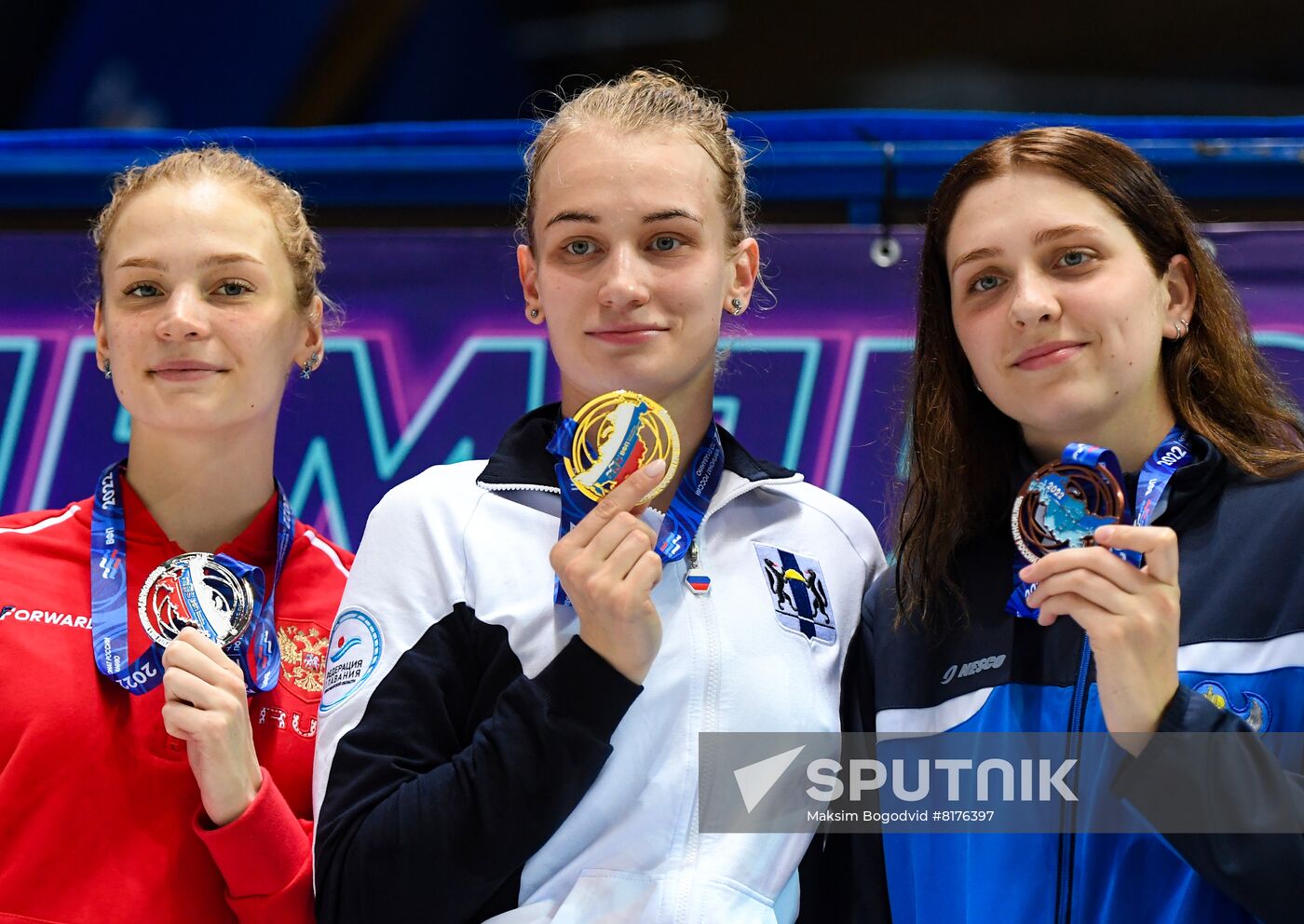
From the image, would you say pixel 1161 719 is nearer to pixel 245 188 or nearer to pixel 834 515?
pixel 834 515

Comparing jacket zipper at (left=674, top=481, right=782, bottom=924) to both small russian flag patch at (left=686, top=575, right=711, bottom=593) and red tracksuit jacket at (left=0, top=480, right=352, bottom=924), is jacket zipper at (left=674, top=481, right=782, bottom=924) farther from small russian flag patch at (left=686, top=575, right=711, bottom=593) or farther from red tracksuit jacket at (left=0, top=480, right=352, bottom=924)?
red tracksuit jacket at (left=0, top=480, right=352, bottom=924)

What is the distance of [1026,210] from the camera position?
2.47 meters

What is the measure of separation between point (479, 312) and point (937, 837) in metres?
1.80

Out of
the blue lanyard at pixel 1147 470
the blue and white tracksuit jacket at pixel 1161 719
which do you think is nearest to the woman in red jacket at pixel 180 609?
the blue and white tracksuit jacket at pixel 1161 719

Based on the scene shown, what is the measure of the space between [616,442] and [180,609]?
81 centimetres

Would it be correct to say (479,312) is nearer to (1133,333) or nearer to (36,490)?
(36,490)

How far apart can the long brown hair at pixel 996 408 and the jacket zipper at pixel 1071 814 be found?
295mm

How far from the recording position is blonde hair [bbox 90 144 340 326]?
2.90 meters

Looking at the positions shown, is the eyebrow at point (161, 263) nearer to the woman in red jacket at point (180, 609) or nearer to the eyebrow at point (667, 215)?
the woman in red jacket at point (180, 609)

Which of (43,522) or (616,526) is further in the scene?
(43,522)

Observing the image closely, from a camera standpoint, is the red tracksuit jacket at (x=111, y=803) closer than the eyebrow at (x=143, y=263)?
Yes

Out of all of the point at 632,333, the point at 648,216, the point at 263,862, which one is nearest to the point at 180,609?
the point at 263,862

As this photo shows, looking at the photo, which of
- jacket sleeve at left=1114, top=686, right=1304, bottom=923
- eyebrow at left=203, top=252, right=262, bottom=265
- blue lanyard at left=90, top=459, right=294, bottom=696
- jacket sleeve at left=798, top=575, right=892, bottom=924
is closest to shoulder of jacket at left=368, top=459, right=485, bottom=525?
blue lanyard at left=90, top=459, right=294, bottom=696

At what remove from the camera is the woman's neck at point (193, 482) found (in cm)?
283
